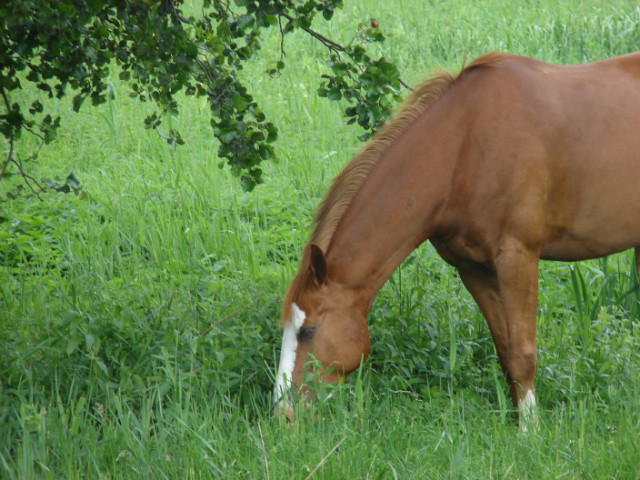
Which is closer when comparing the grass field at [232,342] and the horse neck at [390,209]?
the grass field at [232,342]

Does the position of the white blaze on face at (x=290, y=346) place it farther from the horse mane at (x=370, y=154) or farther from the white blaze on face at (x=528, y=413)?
the white blaze on face at (x=528, y=413)

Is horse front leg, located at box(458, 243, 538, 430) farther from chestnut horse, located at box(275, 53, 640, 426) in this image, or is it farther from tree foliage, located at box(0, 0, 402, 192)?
tree foliage, located at box(0, 0, 402, 192)

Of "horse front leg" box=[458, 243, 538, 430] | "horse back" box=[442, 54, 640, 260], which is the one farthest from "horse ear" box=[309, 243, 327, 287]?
"horse front leg" box=[458, 243, 538, 430]

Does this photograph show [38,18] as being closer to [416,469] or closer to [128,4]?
[128,4]

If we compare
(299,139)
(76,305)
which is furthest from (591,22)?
(76,305)

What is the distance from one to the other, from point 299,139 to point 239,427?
13.5 ft

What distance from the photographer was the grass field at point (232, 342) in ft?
9.32

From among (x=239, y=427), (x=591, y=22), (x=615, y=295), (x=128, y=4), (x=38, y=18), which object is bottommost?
(x=239, y=427)

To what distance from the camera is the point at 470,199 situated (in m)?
3.49

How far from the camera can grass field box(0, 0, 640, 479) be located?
284 cm

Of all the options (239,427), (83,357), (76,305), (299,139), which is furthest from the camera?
(299,139)

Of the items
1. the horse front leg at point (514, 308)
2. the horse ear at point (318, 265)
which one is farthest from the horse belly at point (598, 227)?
the horse ear at point (318, 265)

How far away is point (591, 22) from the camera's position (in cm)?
920

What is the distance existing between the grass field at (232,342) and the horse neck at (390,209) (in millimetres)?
536
